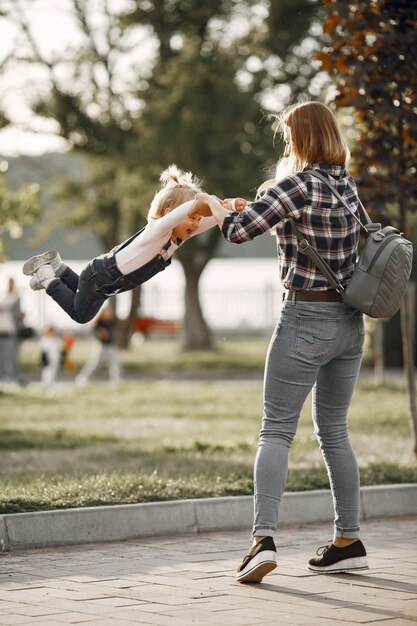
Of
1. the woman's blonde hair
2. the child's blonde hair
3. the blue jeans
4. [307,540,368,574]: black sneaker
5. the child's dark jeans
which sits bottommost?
[307,540,368,574]: black sneaker

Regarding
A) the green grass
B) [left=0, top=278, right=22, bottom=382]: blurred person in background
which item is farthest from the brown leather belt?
the green grass

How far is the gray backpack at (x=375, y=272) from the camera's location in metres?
5.95

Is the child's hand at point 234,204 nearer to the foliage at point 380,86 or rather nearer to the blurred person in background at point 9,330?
the foliage at point 380,86

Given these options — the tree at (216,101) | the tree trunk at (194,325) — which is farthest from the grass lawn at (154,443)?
the tree trunk at (194,325)

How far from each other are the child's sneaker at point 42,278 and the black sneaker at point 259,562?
1.88 metres

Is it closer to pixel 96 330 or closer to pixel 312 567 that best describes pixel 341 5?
pixel 312 567

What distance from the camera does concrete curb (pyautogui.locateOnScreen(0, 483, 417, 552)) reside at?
715 centimetres

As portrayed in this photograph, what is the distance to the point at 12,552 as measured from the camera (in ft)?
23.0

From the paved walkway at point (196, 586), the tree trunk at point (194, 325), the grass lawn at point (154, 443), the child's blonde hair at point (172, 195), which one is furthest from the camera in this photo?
the tree trunk at point (194, 325)

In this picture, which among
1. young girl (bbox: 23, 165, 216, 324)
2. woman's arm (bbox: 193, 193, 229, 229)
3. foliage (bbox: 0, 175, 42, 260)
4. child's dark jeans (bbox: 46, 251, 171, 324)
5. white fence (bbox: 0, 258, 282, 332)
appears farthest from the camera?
white fence (bbox: 0, 258, 282, 332)

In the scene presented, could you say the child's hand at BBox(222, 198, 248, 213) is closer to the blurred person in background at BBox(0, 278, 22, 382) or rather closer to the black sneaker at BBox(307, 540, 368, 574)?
the black sneaker at BBox(307, 540, 368, 574)

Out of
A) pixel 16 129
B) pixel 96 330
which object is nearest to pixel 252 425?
pixel 96 330

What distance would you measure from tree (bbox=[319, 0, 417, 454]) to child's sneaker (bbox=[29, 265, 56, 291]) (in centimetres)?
342

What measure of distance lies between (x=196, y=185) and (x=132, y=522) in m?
2.07
